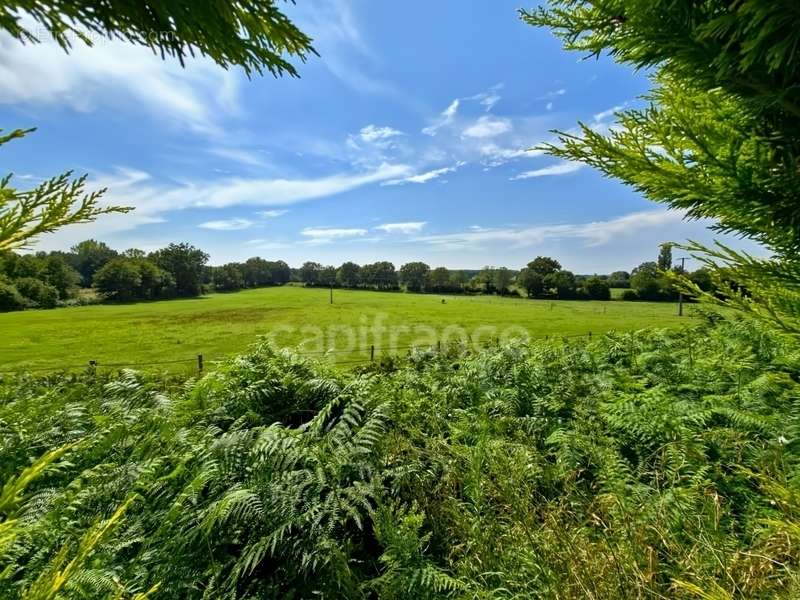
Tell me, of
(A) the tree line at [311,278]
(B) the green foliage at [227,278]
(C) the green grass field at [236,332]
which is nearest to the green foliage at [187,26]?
(C) the green grass field at [236,332]

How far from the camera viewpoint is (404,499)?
3.28 m

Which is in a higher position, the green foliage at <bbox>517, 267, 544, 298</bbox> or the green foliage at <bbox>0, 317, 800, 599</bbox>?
the green foliage at <bbox>517, 267, 544, 298</bbox>

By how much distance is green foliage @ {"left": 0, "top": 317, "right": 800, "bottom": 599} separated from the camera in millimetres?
1911

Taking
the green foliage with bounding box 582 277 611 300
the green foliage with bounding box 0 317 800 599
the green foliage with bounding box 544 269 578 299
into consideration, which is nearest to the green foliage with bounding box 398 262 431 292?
the green foliage with bounding box 544 269 578 299

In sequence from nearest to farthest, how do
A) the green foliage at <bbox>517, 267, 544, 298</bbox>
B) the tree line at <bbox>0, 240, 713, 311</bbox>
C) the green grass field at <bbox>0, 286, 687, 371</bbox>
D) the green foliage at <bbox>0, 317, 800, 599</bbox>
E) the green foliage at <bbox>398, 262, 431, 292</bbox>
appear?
the green foliage at <bbox>0, 317, 800, 599</bbox> → the green grass field at <bbox>0, 286, 687, 371</bbox> → the tree line at <bbox>0, 240, 713, 311</bbox> → the green foliage at <bbox>517, 267, 544, 298</bbox> → the green foliage at <bbox>398, 262, 431, 292</bbox>

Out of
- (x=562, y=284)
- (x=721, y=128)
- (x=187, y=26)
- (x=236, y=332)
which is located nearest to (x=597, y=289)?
(x=562, y=284)

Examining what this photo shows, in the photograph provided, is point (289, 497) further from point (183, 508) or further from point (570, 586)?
point (570, 586)

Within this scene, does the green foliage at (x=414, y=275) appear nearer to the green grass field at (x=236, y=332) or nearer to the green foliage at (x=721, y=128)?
the green grass field at (x=236, y=332)

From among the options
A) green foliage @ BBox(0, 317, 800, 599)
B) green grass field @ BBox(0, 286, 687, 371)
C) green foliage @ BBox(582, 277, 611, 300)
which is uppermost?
green foliage @ BBox(582, 277, 611, 300)

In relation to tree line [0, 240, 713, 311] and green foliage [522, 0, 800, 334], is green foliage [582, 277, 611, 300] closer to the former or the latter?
tree line [0, 240, 713, 311]

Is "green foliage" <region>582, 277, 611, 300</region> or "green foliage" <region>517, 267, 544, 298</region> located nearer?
"green foliage" <region>582, 277, 611, 300</region>

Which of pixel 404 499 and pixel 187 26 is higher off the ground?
pixel 187 26

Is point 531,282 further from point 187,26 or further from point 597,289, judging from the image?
point 187,26

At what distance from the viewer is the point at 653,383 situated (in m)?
5.57
